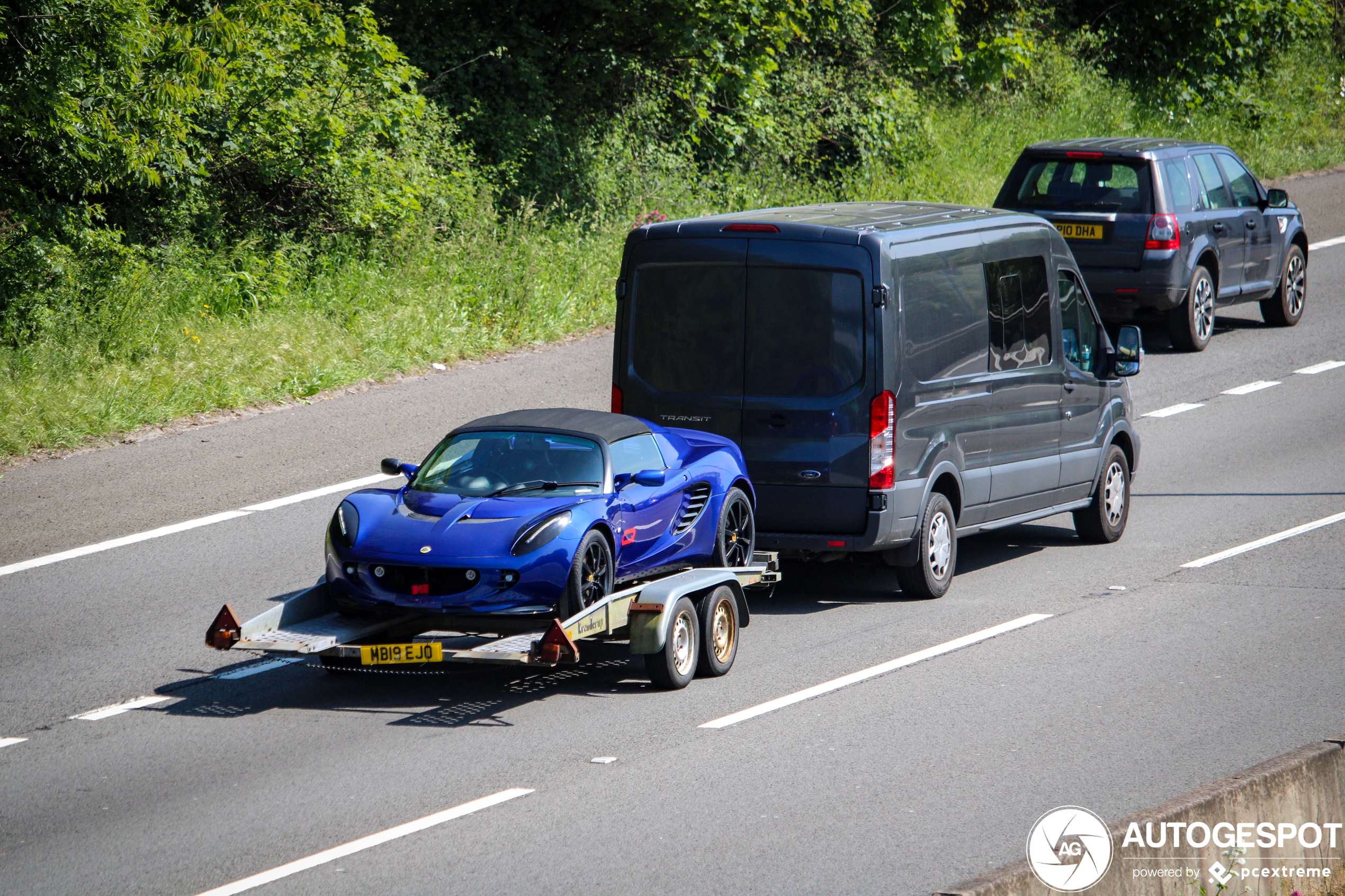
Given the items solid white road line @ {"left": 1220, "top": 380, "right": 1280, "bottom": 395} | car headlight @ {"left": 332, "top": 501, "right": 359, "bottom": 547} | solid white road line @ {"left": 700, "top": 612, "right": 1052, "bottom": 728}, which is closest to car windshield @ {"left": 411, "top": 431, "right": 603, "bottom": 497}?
car headlight @ {"left": 332, "top": 501, "right": 359, "bottom": 547}

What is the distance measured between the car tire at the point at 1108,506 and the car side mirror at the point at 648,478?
4.46 metres

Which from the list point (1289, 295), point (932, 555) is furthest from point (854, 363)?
point (1289, 295)

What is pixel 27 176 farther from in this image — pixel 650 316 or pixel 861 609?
pixel 861 609

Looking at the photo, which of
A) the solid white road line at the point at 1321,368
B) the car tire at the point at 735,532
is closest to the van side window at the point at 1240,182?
the solid white road line at the point at 1321,368

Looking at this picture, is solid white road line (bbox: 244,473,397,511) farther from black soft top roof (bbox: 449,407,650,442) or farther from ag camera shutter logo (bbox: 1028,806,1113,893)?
ag camera shutter logo (bbox: 1028,806,1113,893)

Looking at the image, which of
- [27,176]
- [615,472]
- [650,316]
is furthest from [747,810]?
[27,176]

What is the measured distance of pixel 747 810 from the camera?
667 centimetres

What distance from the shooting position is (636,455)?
9273mm

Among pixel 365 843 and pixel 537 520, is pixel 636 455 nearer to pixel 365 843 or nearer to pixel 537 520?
pixel 537 520

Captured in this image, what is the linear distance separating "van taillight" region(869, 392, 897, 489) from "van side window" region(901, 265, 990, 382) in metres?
0.36

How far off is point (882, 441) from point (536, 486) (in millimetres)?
2383

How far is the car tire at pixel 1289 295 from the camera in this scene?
19953 millimetres

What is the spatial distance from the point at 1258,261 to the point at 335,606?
564 inches

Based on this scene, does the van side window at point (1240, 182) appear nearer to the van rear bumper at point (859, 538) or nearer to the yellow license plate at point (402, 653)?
the van rear bumper at point (859, 538)
